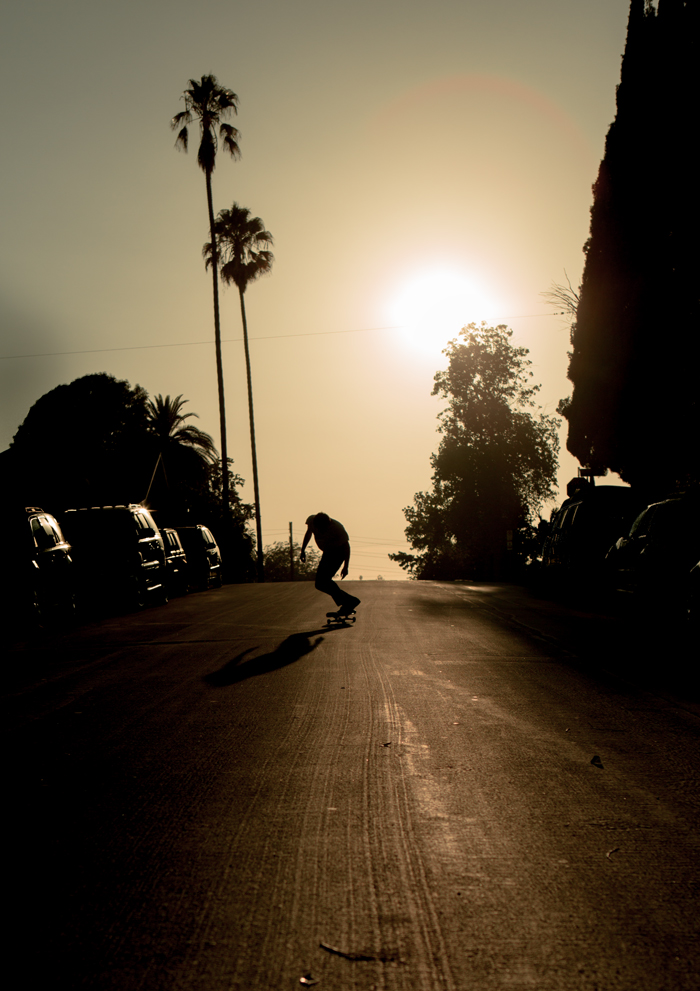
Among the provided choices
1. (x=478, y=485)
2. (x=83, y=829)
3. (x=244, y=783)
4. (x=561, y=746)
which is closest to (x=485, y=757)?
(x=561, y=746)

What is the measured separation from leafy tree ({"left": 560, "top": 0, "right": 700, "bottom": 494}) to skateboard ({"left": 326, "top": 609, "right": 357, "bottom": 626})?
36.0 feet

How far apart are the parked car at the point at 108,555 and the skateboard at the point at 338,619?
5699mm

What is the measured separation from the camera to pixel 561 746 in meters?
6.26

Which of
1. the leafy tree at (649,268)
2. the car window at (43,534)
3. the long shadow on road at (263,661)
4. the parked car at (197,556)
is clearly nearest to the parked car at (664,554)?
the long shadow on road at (263,661)

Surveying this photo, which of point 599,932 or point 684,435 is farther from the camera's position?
point 684,435

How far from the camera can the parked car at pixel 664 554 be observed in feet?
45.3

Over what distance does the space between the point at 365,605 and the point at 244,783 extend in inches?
513

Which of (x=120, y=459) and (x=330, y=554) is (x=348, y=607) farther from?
(x=120, y=459)

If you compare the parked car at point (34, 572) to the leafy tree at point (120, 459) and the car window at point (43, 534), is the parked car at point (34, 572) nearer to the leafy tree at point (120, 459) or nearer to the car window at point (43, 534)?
the car window at point (43, 534)

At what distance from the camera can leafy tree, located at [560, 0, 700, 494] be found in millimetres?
22250

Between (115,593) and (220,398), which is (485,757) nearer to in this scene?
(115,593)

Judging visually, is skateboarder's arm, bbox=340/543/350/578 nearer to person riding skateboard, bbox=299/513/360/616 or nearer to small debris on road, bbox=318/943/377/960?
person riding skateboard, bbox=299/513/360/616

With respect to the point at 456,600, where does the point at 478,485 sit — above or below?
above

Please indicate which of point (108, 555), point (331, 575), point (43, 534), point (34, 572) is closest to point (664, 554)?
point (331, 575)
